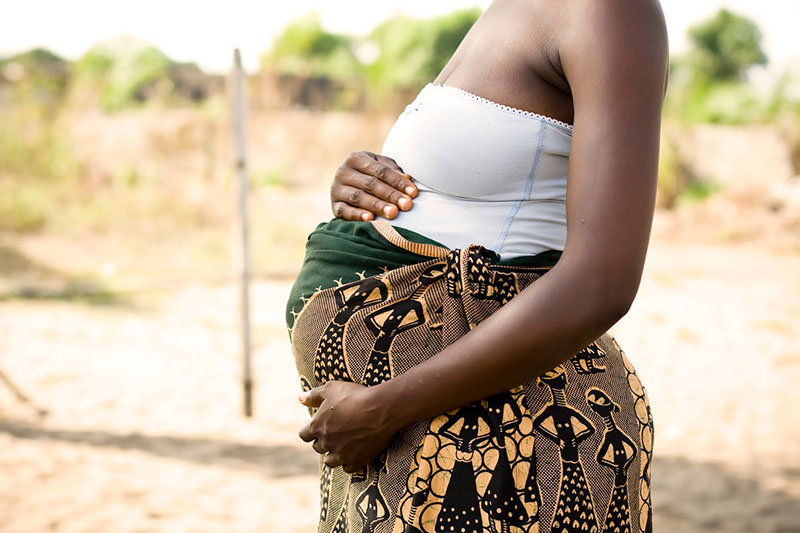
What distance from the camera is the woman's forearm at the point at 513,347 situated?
102 cm

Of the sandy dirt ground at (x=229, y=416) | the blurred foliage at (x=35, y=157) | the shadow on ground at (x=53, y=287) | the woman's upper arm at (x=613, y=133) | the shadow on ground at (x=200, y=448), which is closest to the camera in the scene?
the woman's upper arm at (x=613, y=133)

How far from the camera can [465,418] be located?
3.68 ft

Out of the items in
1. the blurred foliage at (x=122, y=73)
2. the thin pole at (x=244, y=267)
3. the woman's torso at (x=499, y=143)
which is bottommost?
the woman's torso at (x=499, y=143)

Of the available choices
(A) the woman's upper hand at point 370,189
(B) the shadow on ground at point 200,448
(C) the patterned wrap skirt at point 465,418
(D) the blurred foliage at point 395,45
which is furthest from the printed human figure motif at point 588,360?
(D) the blurred foliage at point 395,45

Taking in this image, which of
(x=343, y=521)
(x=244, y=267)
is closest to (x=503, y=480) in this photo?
(x=343, y=521)

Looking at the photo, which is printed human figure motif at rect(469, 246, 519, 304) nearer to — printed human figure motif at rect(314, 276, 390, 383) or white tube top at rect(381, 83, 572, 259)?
white tube top at rect(381, 83, 572, 259)

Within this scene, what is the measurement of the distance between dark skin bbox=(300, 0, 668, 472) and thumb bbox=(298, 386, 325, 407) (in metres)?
0.03

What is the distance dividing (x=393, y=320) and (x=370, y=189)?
23cm

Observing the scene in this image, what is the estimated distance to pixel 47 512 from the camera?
12.6 feet

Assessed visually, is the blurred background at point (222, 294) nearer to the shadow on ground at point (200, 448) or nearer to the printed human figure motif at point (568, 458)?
the shadow on ground at point (200, 448)

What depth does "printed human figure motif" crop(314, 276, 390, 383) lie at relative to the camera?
1.18 metres

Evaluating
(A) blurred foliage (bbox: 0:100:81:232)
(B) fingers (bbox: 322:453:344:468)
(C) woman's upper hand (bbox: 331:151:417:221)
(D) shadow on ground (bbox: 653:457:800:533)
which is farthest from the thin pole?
(A) blurred foliage (bbox: 0:100:81:232)

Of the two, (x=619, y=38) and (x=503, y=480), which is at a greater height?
(x=619, y=38)

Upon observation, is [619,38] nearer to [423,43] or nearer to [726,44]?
[423,43]
